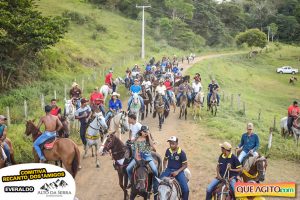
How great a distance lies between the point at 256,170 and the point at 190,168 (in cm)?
430

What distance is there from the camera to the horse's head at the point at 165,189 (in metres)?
8.08

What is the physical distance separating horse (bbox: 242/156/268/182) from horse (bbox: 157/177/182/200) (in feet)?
7.80

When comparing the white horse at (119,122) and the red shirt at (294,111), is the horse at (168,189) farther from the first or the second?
the red shirt at (294,111)

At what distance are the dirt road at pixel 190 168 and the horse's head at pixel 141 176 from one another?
210 cm

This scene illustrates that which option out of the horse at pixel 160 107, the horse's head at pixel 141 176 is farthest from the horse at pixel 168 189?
the horse at pixel 160 107

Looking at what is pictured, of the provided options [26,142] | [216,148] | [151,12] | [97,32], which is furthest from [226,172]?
[151,12]

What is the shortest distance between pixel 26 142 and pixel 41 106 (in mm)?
5550

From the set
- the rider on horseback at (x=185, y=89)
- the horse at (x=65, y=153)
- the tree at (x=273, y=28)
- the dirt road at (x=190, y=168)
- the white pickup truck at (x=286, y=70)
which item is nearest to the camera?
the horse at (x=65, y=153)

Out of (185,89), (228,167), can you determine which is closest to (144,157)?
→ (228,167)

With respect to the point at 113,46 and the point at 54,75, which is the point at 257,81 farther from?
the point at 54,75

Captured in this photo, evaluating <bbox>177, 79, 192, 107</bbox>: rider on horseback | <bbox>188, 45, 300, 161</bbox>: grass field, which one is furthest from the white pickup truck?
<bbox>177, 79, 192, 107</bbox>: rider on horseback

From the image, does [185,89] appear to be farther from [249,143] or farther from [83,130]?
[249,143]

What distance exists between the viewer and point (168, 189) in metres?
8.15

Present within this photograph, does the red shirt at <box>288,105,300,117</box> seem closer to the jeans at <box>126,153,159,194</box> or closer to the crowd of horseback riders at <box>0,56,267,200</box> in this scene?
the crowd of horseback riders at <box>0,56,267,200</box>
